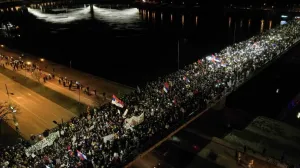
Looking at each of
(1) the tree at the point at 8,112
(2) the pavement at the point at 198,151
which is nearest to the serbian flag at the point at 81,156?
(2) the pavement at the point at 198,151

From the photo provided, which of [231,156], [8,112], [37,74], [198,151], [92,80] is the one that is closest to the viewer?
[231,156]

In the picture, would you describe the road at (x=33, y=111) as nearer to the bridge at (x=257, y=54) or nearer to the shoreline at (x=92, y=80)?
the shoreline at (x=92, y=80)

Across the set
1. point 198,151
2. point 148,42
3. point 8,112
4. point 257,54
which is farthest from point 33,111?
point 148,42

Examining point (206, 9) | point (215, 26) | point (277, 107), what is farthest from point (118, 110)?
point (206, 9)

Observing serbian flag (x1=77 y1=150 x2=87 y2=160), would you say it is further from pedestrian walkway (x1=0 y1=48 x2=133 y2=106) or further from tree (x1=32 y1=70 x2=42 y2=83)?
tree (x1=32 y1=70 x2=42 y2=83)

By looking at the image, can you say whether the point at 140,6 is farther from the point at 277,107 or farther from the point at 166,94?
the point at 166,94

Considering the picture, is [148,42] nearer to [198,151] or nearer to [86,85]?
[86,85]
